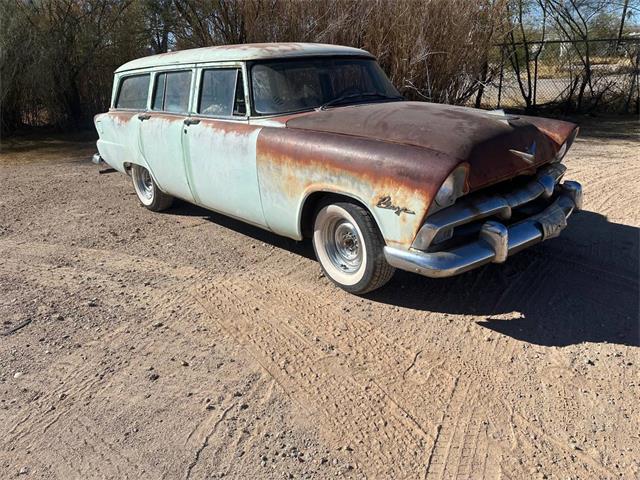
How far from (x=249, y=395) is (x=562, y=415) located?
1620mm

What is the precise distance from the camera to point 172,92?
5660 millimetres

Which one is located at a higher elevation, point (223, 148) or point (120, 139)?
point (223, 148)

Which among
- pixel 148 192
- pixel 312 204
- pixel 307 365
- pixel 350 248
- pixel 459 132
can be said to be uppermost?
pixel 459 132

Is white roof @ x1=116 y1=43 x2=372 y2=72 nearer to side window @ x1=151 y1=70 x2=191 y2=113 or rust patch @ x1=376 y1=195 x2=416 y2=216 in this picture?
side window @ x1=151 y1=70 x2=191 y2=113

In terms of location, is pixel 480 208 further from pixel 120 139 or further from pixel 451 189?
pixel 120 139

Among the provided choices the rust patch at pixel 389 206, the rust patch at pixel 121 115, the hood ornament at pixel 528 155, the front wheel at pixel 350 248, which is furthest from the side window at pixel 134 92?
the hood ornament at pixel 528 155

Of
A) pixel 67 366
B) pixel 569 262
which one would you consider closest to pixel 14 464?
pixel 67 366

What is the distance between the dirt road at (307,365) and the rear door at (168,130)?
77cm

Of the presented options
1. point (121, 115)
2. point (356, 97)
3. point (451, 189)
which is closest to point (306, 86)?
point (356, 97)

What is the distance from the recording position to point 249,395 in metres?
3.07

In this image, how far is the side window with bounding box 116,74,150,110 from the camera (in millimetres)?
6185

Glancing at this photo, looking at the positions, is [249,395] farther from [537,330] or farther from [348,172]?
[537,330]

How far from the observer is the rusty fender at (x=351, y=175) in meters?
3.35

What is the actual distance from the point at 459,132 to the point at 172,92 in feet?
10.5
